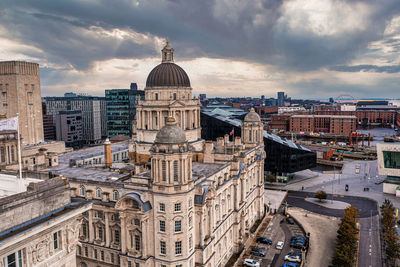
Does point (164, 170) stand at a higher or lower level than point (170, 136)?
lower

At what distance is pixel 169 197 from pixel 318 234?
153ft

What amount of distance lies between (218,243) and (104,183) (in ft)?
79.8

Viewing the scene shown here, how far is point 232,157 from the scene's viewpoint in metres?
66.3

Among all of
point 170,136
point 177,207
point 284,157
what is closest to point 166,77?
point 170,136

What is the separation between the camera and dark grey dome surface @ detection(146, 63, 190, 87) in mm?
69750

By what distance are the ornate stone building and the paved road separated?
2578cm

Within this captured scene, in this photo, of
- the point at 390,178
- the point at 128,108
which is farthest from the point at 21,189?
the point at 128,108

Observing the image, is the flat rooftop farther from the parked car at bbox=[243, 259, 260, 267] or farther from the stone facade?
the stone facade

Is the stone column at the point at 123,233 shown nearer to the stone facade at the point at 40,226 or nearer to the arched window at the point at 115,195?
the arched window at the point at 115,195

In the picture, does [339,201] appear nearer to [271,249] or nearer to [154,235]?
[271,249]

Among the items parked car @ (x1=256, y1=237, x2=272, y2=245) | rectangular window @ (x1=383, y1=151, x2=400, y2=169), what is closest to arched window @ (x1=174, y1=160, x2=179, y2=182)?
parked car @ (x1=256, y1=237, x2=272, y2=245)

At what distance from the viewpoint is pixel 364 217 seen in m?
85.7

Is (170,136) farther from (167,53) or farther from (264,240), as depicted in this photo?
(264,240)

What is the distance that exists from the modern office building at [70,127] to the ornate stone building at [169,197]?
412 feet
